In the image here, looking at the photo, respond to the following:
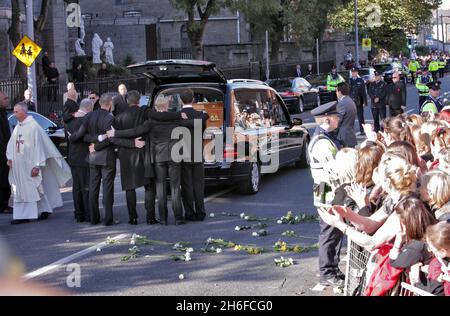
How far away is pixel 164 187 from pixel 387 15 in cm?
5423

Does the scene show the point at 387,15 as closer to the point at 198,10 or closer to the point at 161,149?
the point at 198,10

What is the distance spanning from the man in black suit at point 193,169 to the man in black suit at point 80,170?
4.79 feet

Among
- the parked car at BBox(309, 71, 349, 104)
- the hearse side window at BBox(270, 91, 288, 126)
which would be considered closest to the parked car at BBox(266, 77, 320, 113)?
the parked car at BBox(309, 71, 349, 104)

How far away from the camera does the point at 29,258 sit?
30.6 ft

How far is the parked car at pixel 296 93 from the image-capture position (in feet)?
104

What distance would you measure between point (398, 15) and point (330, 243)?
56477mm

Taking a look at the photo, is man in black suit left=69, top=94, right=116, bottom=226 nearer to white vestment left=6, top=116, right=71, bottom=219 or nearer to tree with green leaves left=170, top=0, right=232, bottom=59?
white vestment left=6, top=116, right=71, bottom=219

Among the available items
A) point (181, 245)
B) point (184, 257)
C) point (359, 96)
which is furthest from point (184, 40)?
point (184, 257)

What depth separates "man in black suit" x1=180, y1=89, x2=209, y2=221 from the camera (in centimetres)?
1127

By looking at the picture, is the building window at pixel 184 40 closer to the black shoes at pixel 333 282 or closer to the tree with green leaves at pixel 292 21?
the tree with green leaves at pixel 292 21

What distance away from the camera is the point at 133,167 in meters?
11.2

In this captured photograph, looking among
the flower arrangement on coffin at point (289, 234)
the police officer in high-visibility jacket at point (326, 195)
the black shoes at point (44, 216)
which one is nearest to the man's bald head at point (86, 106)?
the black shoes at point (44, 216)

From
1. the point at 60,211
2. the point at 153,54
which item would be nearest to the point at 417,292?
the point at 60,211

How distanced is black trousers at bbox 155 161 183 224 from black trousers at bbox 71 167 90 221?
1197 mm
